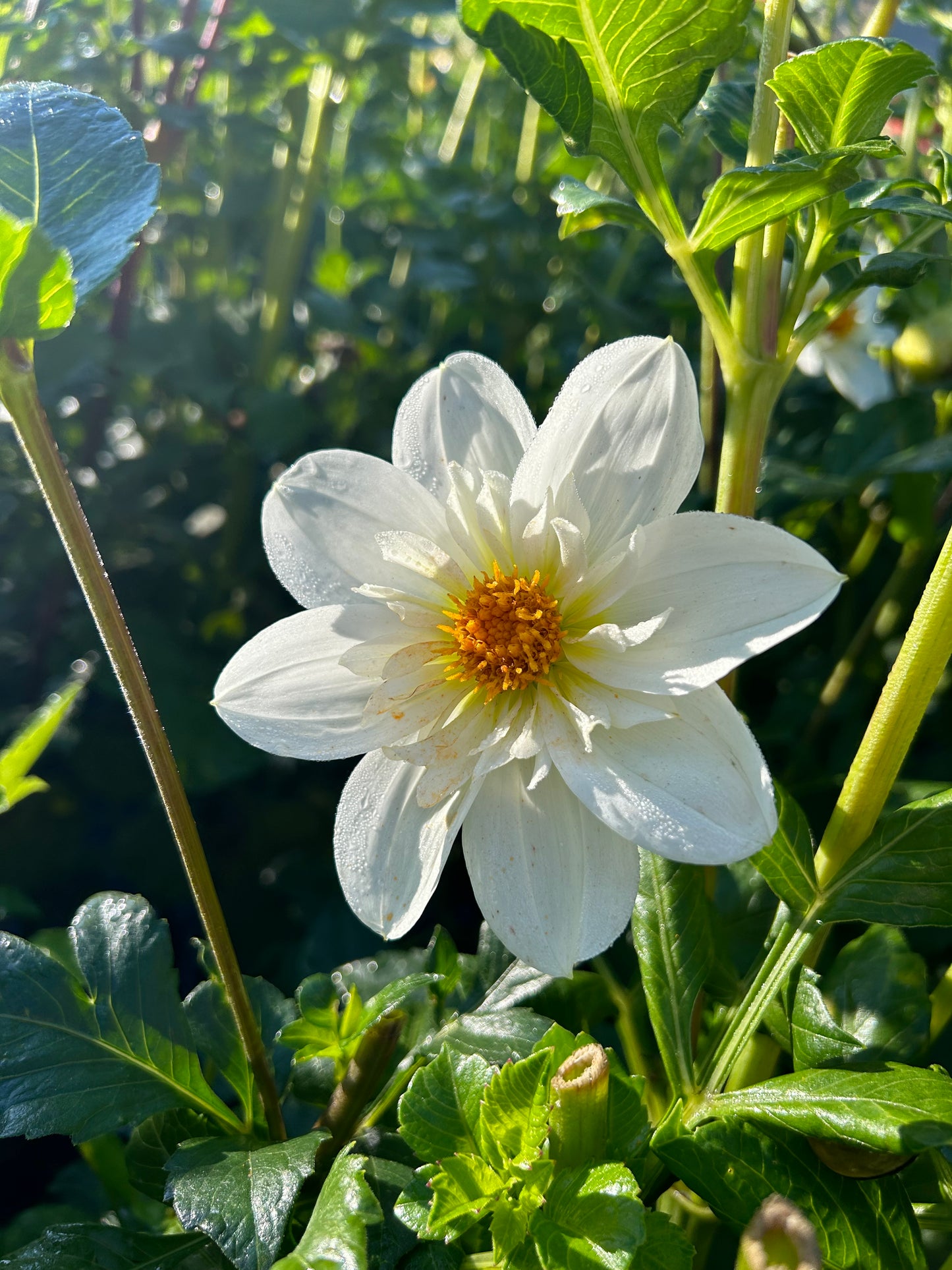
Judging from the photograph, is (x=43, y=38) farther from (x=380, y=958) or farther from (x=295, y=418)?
(x=380, y=958)

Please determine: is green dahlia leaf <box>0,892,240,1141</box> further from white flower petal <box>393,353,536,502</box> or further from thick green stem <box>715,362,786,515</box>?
thick green stem <box>715,362,786,515</box>

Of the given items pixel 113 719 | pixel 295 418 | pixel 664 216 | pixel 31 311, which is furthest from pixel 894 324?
pixel 113 719

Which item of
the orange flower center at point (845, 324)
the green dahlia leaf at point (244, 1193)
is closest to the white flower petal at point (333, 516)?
the green dahlia leaf at point (244, 1193)

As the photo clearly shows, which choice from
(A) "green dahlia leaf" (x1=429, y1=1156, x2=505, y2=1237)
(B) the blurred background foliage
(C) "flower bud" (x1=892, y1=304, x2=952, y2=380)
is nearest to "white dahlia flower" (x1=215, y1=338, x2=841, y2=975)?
(A) "green dahlia leaf" (x1=429, y1=1156, x2=505, y2=1237)

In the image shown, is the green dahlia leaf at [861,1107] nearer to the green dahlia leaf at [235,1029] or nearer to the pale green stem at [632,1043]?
the pale green stem at [632,1043]

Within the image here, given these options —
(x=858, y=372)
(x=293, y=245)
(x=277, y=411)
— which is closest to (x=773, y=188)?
(x=858, y=372)

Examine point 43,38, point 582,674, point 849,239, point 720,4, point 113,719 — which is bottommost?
point 113,719

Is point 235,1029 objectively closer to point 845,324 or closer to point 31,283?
point 31,283
